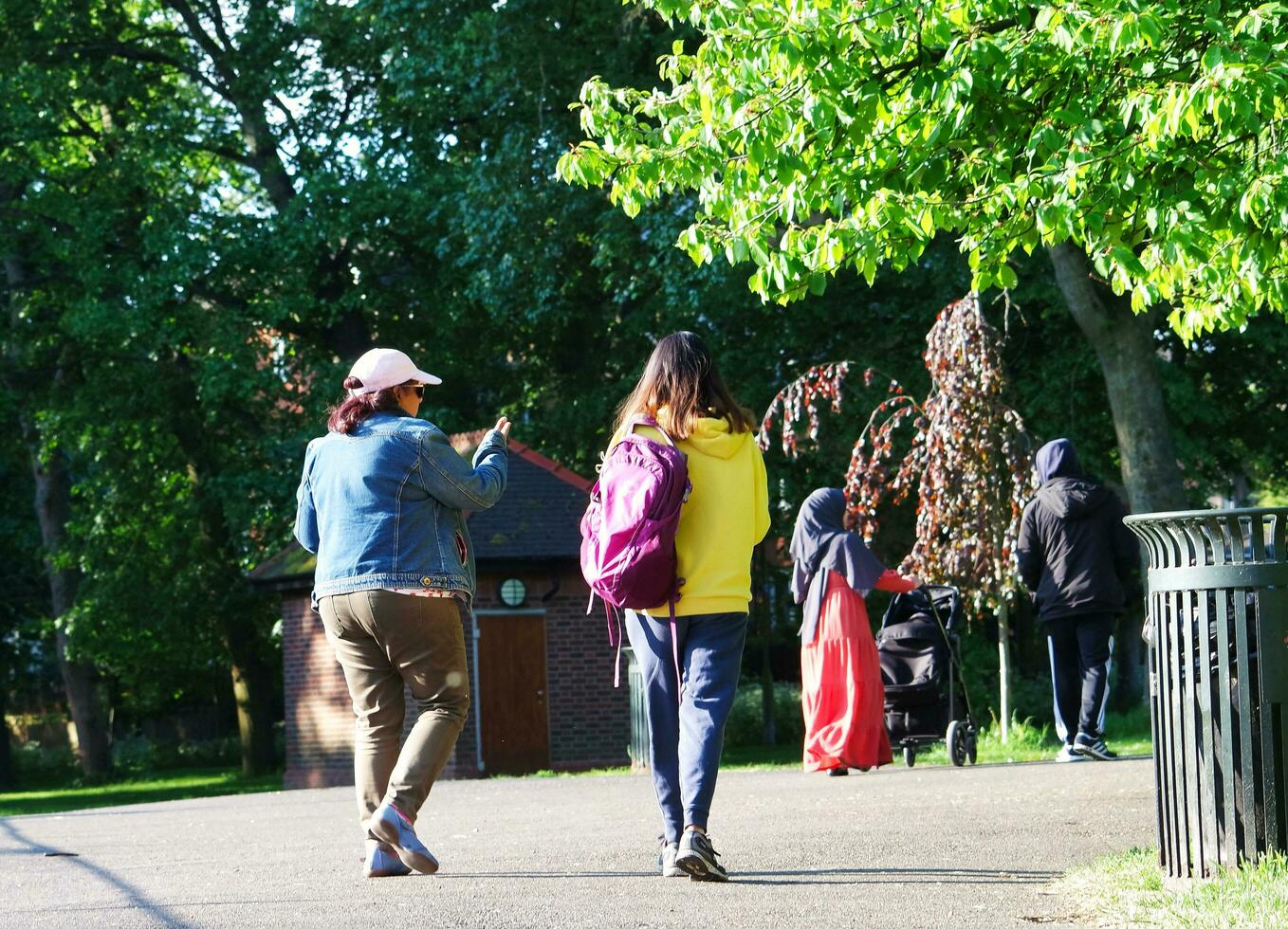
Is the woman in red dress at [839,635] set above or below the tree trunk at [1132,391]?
below

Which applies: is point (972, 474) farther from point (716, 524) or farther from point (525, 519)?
point (716, 524)

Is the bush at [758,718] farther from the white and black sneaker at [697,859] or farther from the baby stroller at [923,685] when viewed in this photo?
the white and black sneaker at [697,859]

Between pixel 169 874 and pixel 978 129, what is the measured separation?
16.1ft

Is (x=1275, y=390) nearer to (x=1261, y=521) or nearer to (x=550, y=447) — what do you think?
(x=550, y=447)

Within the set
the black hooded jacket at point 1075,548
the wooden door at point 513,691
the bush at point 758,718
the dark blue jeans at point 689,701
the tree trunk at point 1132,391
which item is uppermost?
the tree trunk at point 1132,391

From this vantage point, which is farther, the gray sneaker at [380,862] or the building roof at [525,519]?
the building roof at [525,519]

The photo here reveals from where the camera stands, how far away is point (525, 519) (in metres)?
23.8

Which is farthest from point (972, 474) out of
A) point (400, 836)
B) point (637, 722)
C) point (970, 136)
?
point (400, 836)

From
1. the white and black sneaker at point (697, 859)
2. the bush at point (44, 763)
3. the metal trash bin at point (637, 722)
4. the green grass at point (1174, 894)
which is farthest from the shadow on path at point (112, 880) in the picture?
the bush at point (44, 763)

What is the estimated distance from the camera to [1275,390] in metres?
24.2

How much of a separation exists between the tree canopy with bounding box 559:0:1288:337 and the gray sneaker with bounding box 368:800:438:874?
317 centimetres

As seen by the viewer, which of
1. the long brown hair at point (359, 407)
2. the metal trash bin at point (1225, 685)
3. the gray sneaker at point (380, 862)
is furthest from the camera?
the long brown hair at point (359, 407)

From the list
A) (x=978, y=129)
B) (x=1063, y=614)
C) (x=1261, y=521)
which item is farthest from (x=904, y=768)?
(x=1261, y=521)

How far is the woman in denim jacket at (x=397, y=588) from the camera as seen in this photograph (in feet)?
21.2
